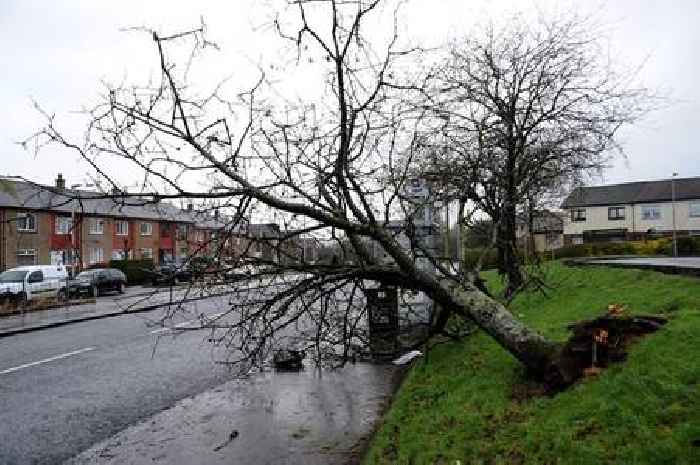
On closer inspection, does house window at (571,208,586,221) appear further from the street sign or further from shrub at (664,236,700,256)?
the street sign

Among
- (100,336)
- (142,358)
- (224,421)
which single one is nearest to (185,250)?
(224,421)

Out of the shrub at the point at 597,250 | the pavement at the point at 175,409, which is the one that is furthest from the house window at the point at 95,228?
the pavement at the point at 175,409

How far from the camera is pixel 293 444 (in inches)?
244

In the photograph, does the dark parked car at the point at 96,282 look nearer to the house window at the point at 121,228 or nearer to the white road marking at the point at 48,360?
the house window at the point at 121,228

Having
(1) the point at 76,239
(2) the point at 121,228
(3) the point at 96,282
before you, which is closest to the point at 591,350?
(3) the point at 96,282

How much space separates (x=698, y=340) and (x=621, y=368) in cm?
67

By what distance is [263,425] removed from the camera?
6973 mm

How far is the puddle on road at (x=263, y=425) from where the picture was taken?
235 inches

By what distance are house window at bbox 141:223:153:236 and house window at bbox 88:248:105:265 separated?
5.98 m

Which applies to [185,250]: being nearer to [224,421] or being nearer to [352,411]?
[224,421]

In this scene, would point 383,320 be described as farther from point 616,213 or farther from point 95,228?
point 616,213

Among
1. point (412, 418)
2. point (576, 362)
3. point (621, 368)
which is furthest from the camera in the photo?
point (412, 418)

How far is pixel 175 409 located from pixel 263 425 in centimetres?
168

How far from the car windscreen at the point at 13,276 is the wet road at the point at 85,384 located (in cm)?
1357
